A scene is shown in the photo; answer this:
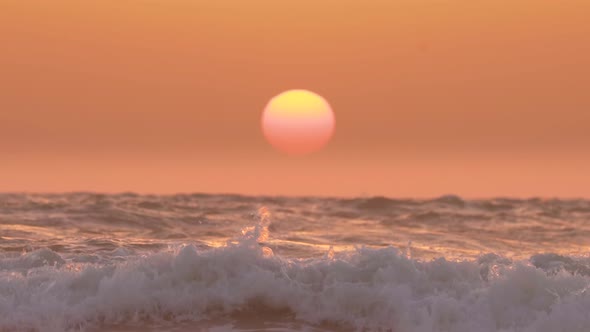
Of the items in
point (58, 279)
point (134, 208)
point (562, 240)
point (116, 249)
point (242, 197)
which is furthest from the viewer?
point (242, 197)

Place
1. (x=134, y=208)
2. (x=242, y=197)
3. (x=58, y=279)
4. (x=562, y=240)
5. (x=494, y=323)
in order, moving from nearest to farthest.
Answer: (x=494, y=323) < (x=58, y=279) < (x=562, y=240) < (x=134, y=208) < (x=242, y=197)

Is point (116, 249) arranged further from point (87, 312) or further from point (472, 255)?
point (472, 255)

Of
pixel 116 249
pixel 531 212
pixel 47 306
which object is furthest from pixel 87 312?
pixel 531 212

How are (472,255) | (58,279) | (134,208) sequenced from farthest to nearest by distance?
(134,208) < (472,255) < (58,279)

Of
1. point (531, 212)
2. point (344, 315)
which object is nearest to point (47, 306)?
point (344, 315)

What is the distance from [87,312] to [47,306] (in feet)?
1.59

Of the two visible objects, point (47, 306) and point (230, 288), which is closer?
point (47, 306)

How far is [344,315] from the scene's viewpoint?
9.92 meters

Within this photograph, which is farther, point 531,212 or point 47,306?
point 531,212

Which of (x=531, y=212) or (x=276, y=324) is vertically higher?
(x=531, y=212)

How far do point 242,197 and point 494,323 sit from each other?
1838 centimetres

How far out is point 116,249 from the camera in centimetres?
1235

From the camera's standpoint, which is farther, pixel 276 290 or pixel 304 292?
pixel 276 290

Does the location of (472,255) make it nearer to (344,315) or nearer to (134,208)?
(344,315)
